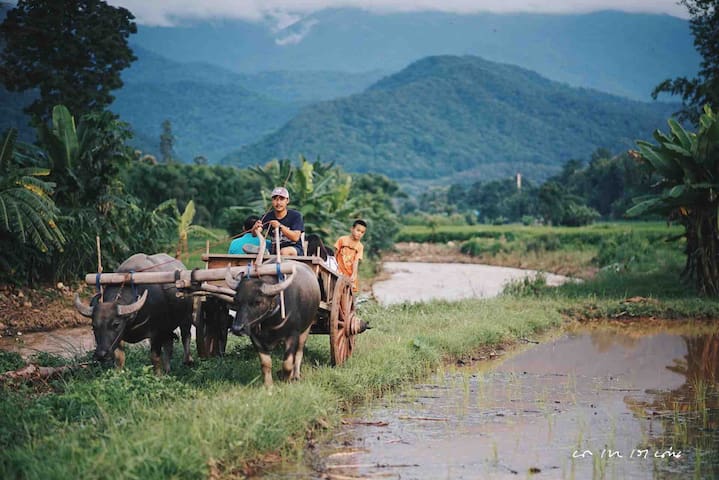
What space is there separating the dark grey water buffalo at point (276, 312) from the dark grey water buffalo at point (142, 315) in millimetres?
775

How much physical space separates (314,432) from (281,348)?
A: 9.01 ft

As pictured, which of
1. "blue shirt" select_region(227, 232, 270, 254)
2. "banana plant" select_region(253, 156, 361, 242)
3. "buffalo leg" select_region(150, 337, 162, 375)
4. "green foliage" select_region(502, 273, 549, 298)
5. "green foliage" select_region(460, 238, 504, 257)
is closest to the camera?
"buffalo leg" select_region(150, 337, 162, 375)

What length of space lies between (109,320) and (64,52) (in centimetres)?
1799

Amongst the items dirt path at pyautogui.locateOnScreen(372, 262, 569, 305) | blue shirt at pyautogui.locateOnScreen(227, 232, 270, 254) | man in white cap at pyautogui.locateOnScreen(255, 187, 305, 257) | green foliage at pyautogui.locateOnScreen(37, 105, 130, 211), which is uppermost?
green foliage at pyautogui.locateOnScreen(37, 105, 130, 211)

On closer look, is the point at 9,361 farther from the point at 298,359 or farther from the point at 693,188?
the point at 693,188

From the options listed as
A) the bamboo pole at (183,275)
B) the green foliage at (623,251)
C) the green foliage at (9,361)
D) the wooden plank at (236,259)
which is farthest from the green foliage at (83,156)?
the green foliage at (623,251)

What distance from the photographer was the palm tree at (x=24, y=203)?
476 inches

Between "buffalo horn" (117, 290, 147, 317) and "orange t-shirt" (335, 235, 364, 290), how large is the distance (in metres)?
2.96

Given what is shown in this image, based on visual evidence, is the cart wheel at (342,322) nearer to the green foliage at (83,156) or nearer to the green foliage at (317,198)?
the green foliage at (83,156)

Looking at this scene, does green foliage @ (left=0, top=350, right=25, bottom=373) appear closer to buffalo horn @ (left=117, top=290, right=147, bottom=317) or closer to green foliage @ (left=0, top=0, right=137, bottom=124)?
buffalo horn @ (left=117, top=290, right=147, bottom=317)

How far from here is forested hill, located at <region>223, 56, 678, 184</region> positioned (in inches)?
5251

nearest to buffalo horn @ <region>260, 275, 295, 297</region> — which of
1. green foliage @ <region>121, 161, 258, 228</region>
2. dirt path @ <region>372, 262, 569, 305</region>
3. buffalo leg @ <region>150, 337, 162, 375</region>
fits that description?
buffalo leg @ <region>150, 337, 162, 375</region>

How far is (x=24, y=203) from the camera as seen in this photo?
40.1ft

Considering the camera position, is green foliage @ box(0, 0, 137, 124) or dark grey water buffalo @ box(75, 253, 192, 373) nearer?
dark grey water buffalo @ box(75, 253, 192, 373)
